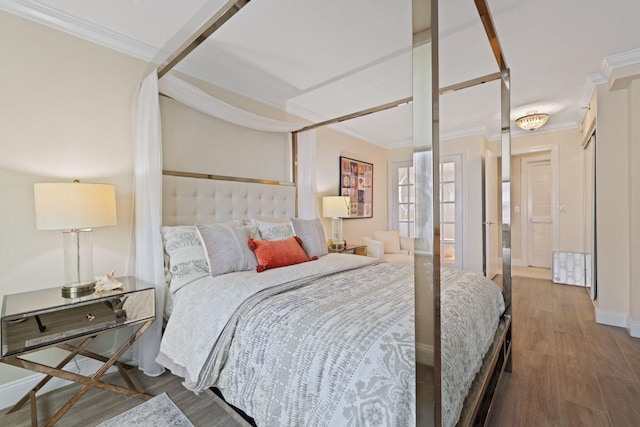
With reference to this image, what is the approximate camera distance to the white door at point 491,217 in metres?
4.80

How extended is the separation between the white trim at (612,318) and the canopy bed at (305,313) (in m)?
1.72

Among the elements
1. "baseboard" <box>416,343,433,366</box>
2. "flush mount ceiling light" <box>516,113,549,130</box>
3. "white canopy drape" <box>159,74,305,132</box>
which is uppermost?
"flush mount ceiling light" <box>516,113,549,130</box>

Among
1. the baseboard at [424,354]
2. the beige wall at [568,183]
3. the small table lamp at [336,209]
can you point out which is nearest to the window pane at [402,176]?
the small table lamp at [336,209]

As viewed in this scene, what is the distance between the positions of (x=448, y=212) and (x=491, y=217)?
0.72 metres

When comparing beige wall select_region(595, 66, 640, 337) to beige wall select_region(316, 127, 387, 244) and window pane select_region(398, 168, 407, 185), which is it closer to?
window pane select_region(398, 168, 407, 185)

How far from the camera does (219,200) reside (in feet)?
9.16

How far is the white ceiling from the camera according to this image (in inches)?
76.4

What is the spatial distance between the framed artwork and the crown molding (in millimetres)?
2834

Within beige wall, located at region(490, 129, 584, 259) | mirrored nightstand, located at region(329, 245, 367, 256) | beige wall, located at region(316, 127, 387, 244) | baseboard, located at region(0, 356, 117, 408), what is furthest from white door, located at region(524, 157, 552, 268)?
baseboard, located at region(0, 356, 117, 408)

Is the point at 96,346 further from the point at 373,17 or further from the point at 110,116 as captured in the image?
the point at 373,17

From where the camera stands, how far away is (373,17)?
79.8 inches

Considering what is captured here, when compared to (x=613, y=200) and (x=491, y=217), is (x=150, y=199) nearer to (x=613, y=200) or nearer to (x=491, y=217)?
(x=613, y=200)

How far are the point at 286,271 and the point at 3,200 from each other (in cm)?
179

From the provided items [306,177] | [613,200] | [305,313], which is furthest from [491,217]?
[305,313]
